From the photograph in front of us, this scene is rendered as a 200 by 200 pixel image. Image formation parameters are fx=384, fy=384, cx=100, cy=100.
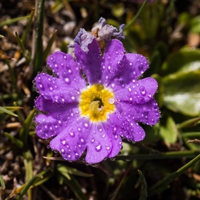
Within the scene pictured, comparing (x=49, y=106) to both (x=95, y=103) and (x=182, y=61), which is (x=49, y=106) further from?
(x=182, y=61)

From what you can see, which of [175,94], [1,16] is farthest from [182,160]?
[1,16]

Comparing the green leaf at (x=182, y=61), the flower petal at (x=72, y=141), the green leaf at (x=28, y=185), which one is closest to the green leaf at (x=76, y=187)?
the green leaf at (x=28, y=185)

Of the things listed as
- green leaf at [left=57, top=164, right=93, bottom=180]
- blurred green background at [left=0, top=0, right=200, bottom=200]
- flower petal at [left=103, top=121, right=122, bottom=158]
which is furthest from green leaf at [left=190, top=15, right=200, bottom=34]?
green leaf at [left=57, top=164, right=93, bottom=180]

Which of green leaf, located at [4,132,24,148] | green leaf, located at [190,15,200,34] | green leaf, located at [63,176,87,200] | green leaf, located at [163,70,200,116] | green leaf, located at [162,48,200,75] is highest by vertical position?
green leaf, located at [190,15,200,34]

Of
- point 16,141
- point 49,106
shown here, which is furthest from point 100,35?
point 16,141

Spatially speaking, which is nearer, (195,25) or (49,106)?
(49,106)

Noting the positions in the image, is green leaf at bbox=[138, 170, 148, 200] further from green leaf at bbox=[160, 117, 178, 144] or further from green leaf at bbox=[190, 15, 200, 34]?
green leaf at bbox=[190, 15, 200, 34]

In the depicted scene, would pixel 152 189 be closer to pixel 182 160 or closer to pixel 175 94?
pixel 182 160

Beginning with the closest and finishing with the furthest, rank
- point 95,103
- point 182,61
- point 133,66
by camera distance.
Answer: point 133,66 → point 95,103 → point 182,61
